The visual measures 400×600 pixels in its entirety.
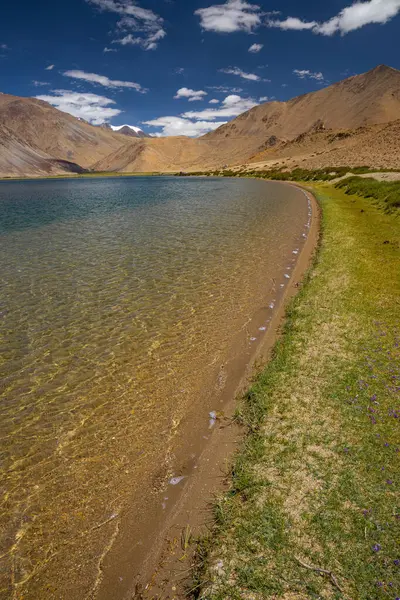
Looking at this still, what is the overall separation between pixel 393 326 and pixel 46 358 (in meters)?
10.0

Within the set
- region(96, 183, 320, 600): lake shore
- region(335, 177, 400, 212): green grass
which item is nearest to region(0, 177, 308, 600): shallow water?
region(96, 183, 320, 600): lake shore

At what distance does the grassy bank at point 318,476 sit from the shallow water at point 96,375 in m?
1.57

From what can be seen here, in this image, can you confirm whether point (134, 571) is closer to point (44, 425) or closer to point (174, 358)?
point (44, 425)

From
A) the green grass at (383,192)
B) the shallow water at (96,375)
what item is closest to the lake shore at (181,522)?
the shallow water at (96,375)

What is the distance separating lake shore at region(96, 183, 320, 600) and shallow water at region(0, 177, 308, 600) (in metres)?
0.29

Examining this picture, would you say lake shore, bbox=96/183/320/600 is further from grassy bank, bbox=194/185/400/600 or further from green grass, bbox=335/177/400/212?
green grass, bbox=335/177/400/212

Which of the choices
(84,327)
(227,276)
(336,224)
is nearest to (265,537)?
(84,327)

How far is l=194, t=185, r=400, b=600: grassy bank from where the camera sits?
4.02 metres

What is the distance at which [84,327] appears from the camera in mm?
11273

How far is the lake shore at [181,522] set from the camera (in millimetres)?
4395

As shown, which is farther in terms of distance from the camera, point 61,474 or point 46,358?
point 46,358

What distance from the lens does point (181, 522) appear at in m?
5.14

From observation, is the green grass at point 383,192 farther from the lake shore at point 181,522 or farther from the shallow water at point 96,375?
the lake shore at point 181,522

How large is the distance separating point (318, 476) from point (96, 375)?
584 cm
